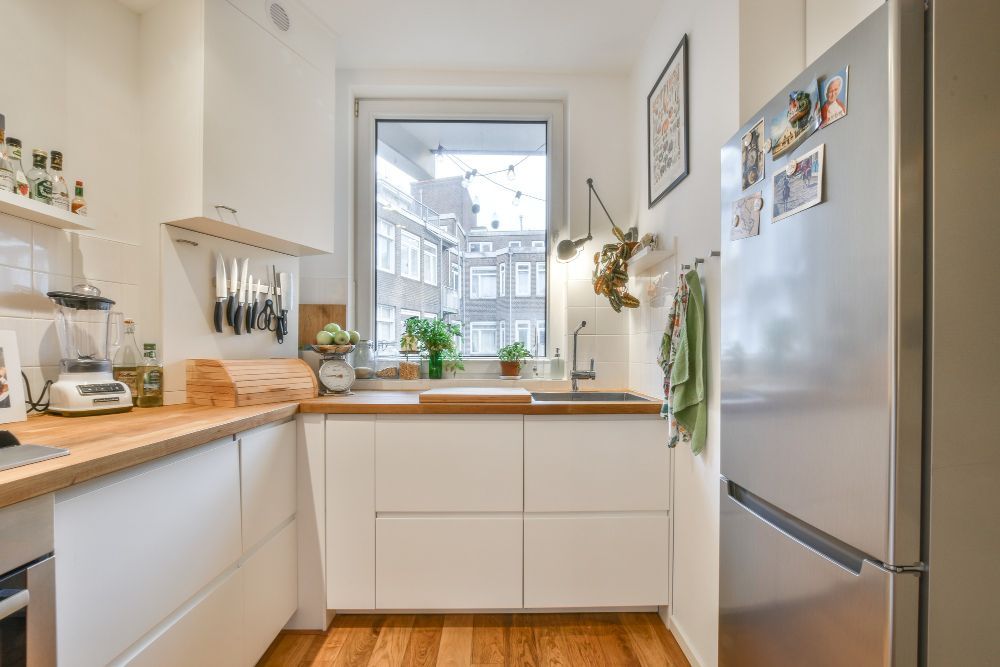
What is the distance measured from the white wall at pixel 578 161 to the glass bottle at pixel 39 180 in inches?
43.5

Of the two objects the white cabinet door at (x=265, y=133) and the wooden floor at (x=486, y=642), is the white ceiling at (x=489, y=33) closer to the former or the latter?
the white cabinet door at (x=265, y=133)

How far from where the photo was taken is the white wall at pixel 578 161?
244 centimetres

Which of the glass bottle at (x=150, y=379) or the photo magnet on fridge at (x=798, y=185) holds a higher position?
the photo magnet on fridge at (x=798, y=185)

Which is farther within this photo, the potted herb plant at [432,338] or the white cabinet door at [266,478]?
the potted herb plant at [432,338]

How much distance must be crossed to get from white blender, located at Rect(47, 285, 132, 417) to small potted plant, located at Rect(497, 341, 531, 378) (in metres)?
1.56

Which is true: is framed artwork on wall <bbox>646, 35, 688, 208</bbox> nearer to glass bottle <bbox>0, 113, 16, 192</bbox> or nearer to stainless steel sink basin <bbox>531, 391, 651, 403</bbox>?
stainless steel sink basin <bbox>531, 391, 651, 403</bbox>

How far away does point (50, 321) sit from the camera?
4.78 ft

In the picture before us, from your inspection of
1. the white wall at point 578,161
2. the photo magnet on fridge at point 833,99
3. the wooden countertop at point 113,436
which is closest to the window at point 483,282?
the white wall at point 578,161

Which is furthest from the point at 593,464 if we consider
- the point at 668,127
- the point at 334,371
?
the point at 668,127

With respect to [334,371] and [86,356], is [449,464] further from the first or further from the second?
[86,356]

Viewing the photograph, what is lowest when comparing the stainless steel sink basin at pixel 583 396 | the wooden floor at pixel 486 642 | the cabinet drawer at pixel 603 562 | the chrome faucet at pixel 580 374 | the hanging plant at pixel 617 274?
the wooden floor at pixel 486 642

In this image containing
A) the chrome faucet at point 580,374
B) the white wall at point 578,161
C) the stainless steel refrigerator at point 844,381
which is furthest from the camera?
the white wall at point 578,161

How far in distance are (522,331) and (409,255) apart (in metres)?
0.78

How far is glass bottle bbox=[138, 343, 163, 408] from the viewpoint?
1611mm
